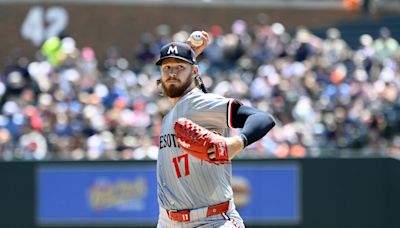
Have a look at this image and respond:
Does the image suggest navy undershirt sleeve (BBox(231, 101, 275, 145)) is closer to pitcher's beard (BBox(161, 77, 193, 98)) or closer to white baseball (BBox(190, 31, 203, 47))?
pitcher's beard (BBox(161, 77, 193, 98))

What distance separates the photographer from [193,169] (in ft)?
19.7

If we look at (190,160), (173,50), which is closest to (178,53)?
(173,50)

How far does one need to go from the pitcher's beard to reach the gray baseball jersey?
1.6 inches

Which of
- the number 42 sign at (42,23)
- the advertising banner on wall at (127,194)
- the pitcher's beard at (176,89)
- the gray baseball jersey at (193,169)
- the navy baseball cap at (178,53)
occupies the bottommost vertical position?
the advertising banner on wall at (127,194)

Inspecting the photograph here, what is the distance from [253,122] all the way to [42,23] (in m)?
17.8

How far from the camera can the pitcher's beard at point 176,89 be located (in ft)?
19.7

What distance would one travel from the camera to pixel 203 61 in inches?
754

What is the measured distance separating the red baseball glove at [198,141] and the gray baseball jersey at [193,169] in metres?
0.34

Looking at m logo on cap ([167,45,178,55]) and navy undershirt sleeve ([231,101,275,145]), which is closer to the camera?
navy undershirt sleeve ([231,101,275,145])

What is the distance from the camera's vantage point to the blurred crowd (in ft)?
51.8

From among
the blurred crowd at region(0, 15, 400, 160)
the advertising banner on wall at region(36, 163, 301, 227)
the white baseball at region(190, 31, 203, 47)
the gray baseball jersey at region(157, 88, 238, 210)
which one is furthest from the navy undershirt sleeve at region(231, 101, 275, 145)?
the blurred crowd at region(0, 15, 400, 160)

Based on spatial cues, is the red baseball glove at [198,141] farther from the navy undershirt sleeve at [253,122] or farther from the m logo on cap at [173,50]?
the m logo on cap at [173,50]

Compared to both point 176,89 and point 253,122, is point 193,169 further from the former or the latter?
point 253,122

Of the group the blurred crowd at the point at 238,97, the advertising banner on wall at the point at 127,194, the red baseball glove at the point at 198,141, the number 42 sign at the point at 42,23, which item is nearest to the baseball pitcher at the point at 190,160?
the red baseball glove at the point at 198,141
